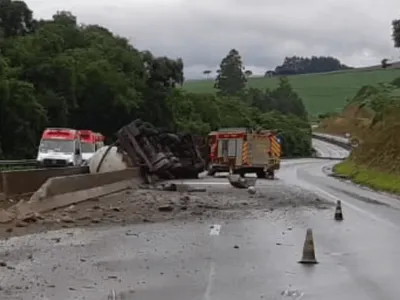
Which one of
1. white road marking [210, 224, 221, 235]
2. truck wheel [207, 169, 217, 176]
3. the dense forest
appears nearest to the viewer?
white road marking [210, 224, 221, 235]

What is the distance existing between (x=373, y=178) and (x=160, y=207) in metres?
26.8

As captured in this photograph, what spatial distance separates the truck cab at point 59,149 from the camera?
47031 mm

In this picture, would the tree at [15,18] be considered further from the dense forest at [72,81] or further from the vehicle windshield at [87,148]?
the vehicle windshield at [87,148]

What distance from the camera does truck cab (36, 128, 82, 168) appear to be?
4703 cm

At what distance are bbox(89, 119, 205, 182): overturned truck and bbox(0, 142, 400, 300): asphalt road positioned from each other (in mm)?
15832

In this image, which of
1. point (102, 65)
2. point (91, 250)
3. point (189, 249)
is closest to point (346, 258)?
point (189, 249)

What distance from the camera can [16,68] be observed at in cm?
6912

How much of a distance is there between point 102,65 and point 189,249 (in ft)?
224

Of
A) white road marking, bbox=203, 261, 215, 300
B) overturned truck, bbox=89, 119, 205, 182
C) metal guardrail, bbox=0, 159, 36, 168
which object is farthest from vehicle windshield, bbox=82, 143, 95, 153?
white road marking, bbox=203, 261, 215, 300

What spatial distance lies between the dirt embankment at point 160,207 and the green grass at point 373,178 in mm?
9448

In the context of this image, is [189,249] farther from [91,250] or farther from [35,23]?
[35,23]

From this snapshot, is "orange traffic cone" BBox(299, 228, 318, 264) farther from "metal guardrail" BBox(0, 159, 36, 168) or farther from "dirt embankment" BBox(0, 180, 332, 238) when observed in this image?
"metal guardrail" BBox(0, 159, 36, 168)

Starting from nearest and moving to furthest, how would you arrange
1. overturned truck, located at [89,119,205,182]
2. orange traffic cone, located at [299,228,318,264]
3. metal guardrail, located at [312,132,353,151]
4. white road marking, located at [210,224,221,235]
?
1. orange traffic cone, located at [299,228,318,264]
2. white road marking, located at [210,224,221,235]
3. overturned truck, located at [89,119,205,182]
4. metal guardrail, located at [312,132,353,151]

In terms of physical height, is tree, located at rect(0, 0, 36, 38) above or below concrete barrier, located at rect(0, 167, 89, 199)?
above
